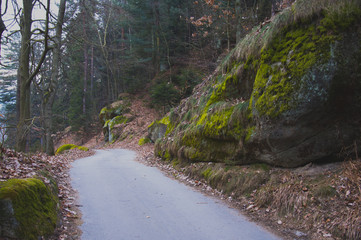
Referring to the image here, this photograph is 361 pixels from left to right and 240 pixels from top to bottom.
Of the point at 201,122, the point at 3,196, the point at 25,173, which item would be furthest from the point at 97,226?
the point at 201,122

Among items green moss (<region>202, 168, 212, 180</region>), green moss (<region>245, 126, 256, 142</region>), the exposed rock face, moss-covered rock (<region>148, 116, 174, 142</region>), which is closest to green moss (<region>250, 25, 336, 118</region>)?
the exposed rock face

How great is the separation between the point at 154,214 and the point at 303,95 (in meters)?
3.81

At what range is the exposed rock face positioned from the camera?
464 cm

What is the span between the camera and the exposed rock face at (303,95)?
4645 mm

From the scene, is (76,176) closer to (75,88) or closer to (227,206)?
(227,206)

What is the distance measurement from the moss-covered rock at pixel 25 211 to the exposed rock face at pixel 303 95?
4.50 m

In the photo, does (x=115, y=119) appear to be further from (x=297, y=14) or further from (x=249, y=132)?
(x=297, y=14)

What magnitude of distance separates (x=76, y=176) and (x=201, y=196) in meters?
4.57

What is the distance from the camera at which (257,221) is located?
4.46 m

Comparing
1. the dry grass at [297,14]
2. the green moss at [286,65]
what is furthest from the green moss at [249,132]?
the dry grass at [297,14]

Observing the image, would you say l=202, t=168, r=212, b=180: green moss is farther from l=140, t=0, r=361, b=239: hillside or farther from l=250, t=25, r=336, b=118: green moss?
l=250, t=25, r=336, b=118: green moss

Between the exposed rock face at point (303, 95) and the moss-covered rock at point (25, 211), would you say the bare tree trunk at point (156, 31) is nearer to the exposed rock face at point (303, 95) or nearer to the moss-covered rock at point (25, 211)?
the exposed rock face at point (303, 95)

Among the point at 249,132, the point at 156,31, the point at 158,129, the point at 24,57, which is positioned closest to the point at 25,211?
the point at 249,132

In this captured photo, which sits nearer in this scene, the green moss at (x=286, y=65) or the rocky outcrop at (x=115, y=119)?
the green moss at (x=286, y=65)
